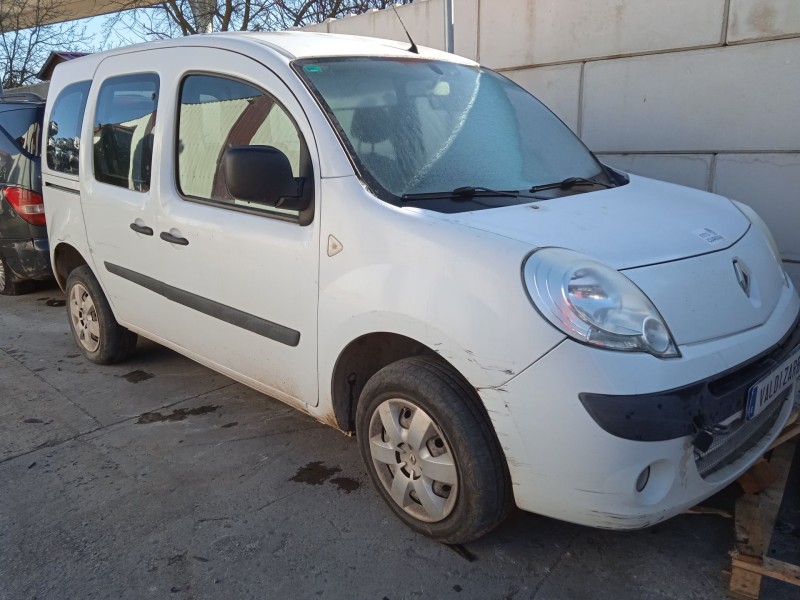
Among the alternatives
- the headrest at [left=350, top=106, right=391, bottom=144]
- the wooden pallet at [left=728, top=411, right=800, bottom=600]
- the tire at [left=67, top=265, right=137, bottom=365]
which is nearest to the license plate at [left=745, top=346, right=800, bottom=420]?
the wooden pallet at [left=728, top=411, right=800, bottom=600]

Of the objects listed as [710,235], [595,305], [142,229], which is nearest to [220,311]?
[142,229]

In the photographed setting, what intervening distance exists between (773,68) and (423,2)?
3.28 meters

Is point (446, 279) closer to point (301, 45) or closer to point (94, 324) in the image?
point (301, 45)

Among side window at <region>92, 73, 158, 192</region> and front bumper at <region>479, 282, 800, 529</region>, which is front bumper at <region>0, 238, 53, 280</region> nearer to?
side window at <region>92, 73, 158, 192</region>

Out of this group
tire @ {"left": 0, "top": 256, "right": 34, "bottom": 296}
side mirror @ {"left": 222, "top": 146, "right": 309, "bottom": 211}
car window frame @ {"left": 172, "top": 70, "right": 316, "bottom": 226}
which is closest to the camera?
side mirror @ {"left": 222, "top": 146, "right": 309, "bottom": 211}

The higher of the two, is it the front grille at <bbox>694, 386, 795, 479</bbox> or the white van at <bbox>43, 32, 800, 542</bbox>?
the white van at <bbox>43, 32, 800, 542</bbox>

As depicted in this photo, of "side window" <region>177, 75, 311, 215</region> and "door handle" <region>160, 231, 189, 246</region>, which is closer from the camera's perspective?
"side window" <region>177, 75, 311, 215</region>

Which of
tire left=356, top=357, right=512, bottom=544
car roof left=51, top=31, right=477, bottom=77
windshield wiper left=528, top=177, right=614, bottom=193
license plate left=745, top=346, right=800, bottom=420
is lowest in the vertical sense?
tire left=356, top=357, right=512, bottom=544

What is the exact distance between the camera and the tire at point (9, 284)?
6449 mm

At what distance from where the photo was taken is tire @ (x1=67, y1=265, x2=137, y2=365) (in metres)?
4.34

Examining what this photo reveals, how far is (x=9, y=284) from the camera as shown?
6559mm

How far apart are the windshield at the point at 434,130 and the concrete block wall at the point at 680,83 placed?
166 cm

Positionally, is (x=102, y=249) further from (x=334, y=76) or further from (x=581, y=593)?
(x=581, y=593)

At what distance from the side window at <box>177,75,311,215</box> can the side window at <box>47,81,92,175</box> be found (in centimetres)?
127
